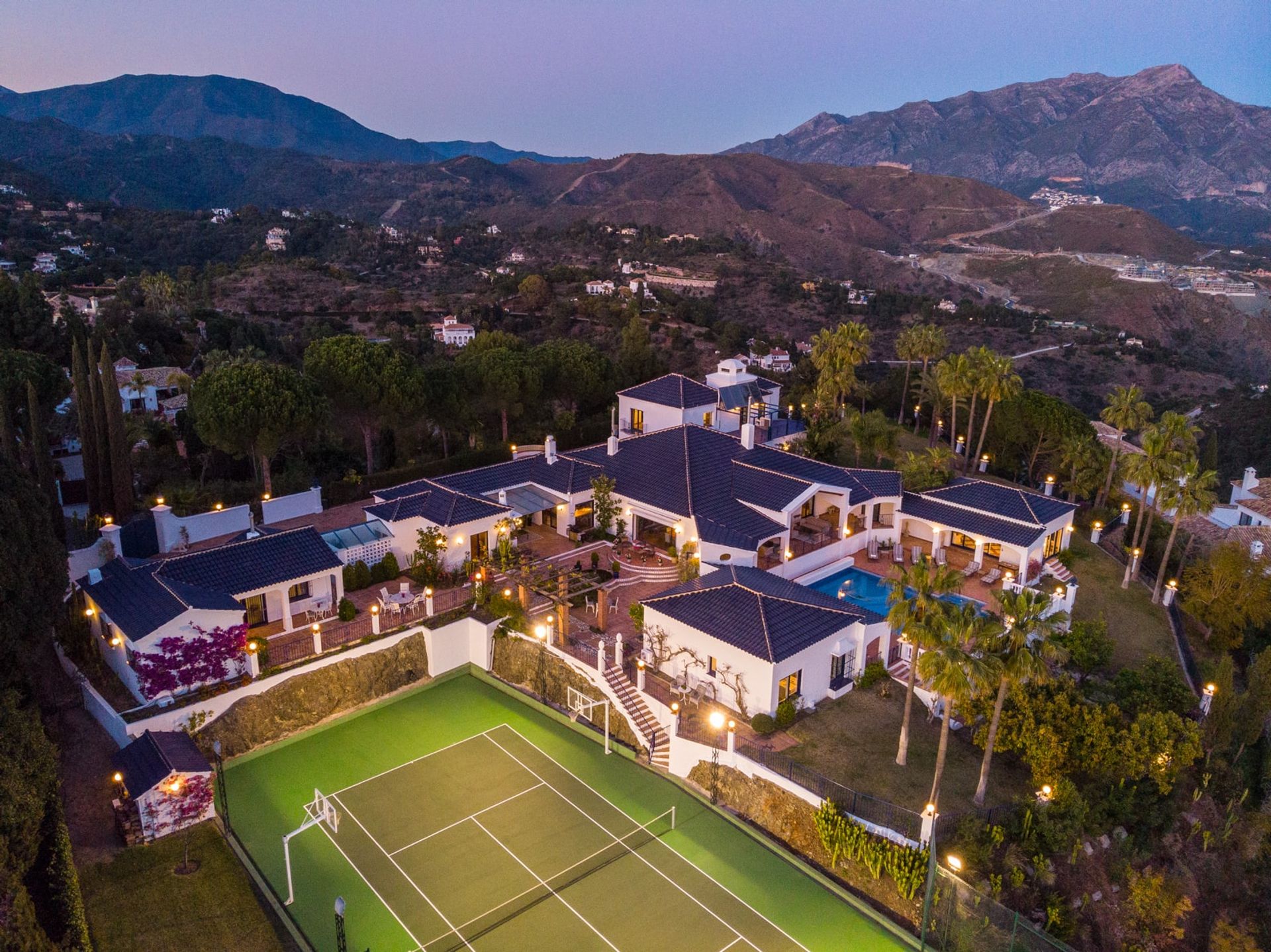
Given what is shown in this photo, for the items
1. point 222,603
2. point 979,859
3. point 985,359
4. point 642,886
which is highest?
point 985,359

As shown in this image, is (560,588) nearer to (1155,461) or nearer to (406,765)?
(406,765)

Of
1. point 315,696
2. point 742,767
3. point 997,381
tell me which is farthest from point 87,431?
point 997,381

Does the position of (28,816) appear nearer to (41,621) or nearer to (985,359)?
(41,621)

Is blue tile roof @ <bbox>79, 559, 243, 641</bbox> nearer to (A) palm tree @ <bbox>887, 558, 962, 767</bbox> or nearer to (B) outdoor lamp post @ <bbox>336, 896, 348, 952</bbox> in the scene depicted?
(B) outdoor lamp post @ <bbox>336, 896, 348, 952</bbox>

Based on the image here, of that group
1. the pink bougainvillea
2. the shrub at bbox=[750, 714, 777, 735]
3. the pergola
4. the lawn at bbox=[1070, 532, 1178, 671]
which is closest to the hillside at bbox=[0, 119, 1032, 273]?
the lawn at bbox=[1070, 532, 1178, 671]

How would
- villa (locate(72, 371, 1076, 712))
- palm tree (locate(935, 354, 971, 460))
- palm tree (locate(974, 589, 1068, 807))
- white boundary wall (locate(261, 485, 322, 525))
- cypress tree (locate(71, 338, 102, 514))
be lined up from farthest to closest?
palm tree (locate(935, 354, 971, 460))
white boundary wall (locate(261, 485, 322, 525))
cypress tree (locate(71, 338, 102, 514))
villa (locate(72, 371, 1076, 712))
palm tree (locate(974, 589, 1068, 807))

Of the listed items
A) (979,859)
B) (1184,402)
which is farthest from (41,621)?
(1184,402)

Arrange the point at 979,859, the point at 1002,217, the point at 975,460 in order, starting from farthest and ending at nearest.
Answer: the point at 1002,217
the point at 975,460
the point at 979,859
